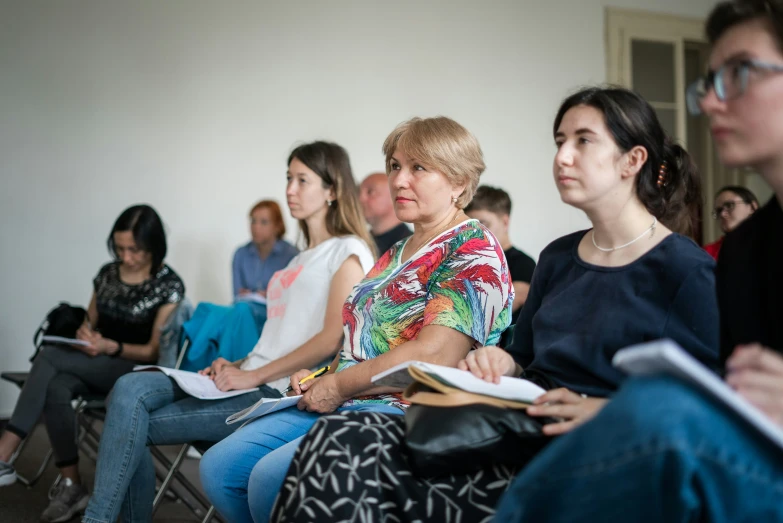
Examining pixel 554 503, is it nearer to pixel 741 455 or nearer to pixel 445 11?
pixel 741 455

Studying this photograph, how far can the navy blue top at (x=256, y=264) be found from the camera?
5.23m

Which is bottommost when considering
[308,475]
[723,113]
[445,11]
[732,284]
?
[308,475]

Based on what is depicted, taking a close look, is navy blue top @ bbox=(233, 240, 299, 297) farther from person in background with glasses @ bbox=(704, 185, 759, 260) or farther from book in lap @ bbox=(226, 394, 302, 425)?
book in lap @ bbox=(226, 394, 302, 425)

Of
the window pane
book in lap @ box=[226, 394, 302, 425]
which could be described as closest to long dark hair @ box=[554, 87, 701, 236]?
book in lap @ box=[226, 394, 302, 425]

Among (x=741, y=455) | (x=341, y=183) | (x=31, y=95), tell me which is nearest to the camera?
(x=741, y=455)

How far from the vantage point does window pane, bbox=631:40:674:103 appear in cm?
654

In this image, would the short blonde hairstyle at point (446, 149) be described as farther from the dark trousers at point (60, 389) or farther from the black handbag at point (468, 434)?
the dark trousers at point (60, 389)

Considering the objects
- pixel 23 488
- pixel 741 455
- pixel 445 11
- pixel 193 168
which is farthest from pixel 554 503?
pixel 445 11

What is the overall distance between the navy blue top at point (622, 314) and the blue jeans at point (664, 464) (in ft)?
1.66

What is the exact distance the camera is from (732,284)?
1276 millimetres

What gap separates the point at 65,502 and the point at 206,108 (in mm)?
3175

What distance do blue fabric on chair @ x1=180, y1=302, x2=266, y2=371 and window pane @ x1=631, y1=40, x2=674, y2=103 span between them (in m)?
4.73

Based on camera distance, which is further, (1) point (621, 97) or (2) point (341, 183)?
(2) point (341, 183)

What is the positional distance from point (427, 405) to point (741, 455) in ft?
1.94
